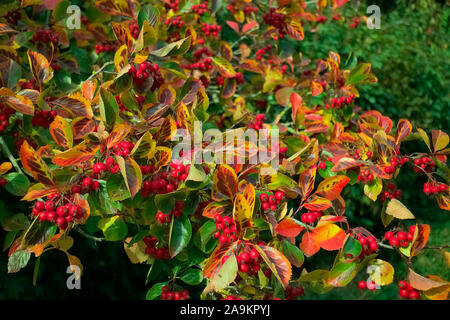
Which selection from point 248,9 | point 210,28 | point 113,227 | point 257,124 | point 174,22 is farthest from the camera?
point 248,9

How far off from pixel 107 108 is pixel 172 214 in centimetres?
38

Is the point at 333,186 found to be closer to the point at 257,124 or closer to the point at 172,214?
the point at 172,214

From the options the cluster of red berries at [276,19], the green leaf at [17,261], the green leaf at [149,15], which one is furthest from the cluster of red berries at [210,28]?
the green leaf at [17,261]

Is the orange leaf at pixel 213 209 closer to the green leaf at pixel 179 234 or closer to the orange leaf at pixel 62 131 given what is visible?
the green leaf at pixel 179 234

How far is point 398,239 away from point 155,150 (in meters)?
0.82

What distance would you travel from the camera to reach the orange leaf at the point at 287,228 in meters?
1.25

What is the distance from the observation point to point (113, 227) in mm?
1364

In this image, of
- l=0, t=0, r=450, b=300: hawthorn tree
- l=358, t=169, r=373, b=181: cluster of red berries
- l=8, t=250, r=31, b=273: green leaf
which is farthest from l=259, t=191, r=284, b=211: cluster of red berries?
l=8, t=250, r=31, b=273: green leaf

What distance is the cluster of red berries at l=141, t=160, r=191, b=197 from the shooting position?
3.99 feet

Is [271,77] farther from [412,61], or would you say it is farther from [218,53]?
[412,61]

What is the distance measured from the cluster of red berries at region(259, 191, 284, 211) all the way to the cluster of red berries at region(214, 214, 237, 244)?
0.11 m

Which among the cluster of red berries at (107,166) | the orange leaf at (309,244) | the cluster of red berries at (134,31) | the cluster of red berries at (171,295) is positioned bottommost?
the cluster of red berries at (171,295)

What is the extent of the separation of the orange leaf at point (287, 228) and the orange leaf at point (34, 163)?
27.2 inches

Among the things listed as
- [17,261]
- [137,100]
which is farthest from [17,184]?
[137,100]
